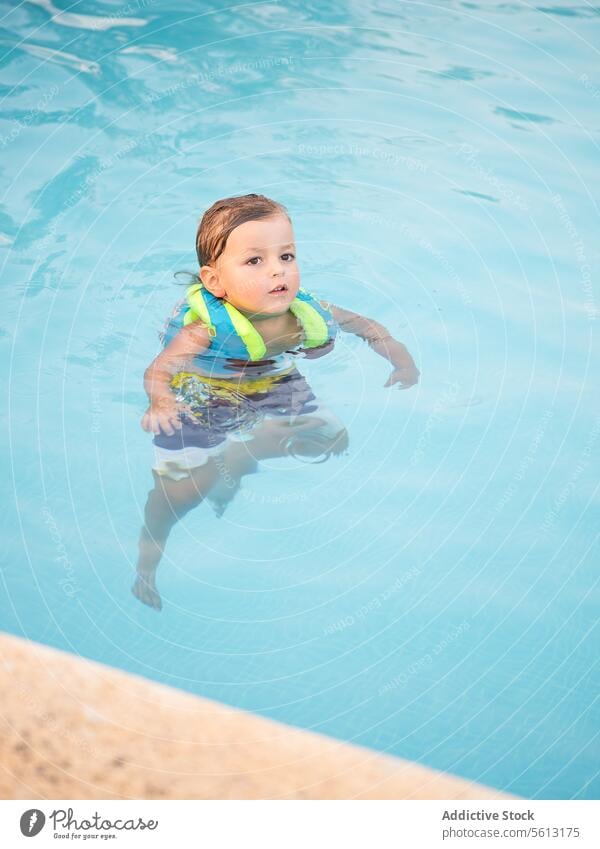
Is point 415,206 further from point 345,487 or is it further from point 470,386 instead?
point 345,487

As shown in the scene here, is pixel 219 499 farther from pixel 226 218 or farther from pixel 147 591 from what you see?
pixel 226 218

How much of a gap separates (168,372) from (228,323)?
8.8 inches

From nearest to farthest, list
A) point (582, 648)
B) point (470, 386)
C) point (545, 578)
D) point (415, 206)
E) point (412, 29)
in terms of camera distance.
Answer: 1. point (582, 648)
2. point (545, 578)
3. point (470, 386)
4. point (415, 206)
5. point (412, 29)

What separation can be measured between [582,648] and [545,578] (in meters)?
0.30

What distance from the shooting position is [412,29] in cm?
535

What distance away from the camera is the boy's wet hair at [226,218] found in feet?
9.86

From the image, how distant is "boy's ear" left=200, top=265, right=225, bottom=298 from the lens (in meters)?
3.10

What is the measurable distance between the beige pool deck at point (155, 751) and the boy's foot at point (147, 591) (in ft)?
0.78

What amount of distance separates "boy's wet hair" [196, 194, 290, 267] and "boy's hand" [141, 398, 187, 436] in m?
0.48

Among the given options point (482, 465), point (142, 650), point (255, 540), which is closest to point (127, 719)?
point (142, 650)

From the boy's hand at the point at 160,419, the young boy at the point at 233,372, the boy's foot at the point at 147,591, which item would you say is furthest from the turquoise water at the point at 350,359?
the boy's hand at the point at 160,419

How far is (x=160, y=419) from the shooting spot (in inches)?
110
